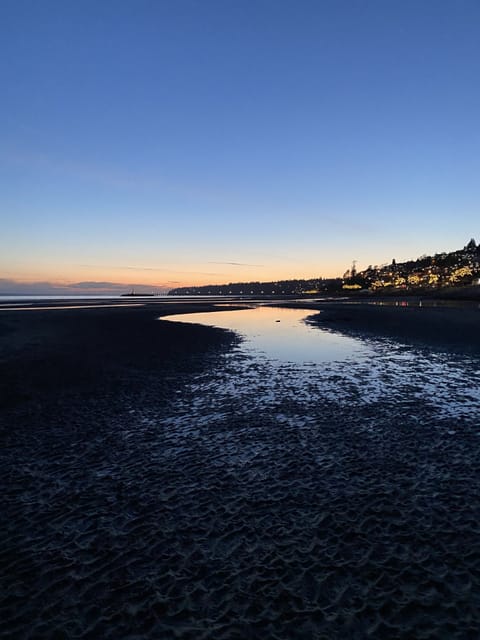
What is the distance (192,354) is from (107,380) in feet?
25.2

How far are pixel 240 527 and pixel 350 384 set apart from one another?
35.9ft

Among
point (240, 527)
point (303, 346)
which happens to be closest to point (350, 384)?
point (240, 527)

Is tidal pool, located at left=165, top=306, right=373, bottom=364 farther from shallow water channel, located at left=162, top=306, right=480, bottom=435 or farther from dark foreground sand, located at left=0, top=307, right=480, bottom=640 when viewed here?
dark foreground sand, located at left=0, top=307, right=480, bottom=640

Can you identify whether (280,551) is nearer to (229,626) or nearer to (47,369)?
(229,626)

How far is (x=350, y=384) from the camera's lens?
16.3m

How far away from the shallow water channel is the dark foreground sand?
36 centimetres

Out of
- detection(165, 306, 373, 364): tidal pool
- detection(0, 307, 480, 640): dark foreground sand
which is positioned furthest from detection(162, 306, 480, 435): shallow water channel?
detection(0, 307, 480, 640): dark foreground sand

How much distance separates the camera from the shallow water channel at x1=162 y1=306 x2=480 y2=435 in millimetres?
12617

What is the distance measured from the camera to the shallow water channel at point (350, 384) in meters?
12.6

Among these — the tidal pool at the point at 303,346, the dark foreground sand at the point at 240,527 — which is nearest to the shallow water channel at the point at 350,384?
the tidal pool at the point at 303,346

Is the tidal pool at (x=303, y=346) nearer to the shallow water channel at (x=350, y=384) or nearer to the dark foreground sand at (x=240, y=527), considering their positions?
the shallow water channel at (x=350, y=384)

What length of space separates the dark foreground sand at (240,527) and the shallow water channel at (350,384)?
0.36 m

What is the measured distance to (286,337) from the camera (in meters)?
33.3

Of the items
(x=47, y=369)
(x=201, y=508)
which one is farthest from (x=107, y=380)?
(x=201, y=508)
